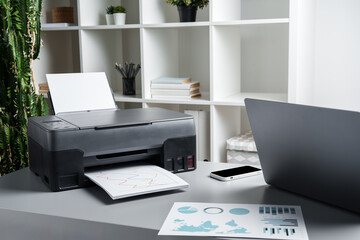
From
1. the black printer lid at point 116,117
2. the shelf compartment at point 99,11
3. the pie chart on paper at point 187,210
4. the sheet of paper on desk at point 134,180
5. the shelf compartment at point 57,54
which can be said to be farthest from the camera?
the shelf compartment at point 57,54

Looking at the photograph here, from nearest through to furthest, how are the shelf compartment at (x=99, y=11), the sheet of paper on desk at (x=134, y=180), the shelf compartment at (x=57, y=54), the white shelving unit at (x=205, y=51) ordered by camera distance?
the sheet of paper on desk at (x=134, y=180) < the white shelving unit at (x=205, y=51) < the shelf compartment at (x=99, y=11) < the shelf compartment at (x=57, y=54)

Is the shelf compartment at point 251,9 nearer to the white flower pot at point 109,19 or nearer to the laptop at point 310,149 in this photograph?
the white flower pot at point 109,19

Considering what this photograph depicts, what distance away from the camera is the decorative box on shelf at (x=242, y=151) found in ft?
8.07

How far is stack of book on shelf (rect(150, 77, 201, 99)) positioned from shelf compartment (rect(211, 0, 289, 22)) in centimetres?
43

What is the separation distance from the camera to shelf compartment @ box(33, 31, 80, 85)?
3.09 metres

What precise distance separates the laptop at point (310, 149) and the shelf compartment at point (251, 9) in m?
1.42

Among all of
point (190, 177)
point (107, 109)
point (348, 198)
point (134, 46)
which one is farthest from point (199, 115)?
point (348, 198)

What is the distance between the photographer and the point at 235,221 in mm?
1063

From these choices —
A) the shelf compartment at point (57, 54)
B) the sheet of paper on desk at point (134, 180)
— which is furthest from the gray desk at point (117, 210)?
the shelf compartment at point (57, 54)

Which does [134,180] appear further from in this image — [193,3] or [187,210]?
[193,3]

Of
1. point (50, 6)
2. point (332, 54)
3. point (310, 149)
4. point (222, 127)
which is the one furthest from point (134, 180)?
point (50, 6)

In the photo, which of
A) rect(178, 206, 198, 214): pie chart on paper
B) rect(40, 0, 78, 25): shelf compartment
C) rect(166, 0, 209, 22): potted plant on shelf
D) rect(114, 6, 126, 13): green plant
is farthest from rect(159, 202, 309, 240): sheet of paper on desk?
rect(40, 0, 78, 25): shelf compartment

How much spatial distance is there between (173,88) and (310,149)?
1644 mm

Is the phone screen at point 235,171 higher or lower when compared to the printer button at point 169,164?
lower
